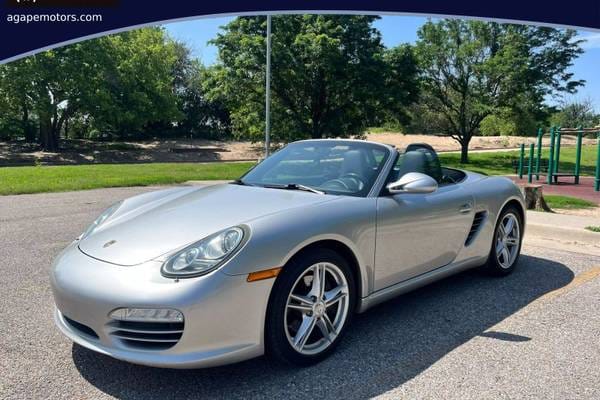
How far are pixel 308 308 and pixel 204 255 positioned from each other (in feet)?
2.43

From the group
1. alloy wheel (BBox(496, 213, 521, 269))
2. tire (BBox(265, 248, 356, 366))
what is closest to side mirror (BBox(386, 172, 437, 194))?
tire (BBox(265, 248, 356, 366))

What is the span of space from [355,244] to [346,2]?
8242 mm

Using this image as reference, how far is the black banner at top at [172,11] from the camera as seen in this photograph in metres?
8.93

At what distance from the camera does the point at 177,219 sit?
3.24 meters

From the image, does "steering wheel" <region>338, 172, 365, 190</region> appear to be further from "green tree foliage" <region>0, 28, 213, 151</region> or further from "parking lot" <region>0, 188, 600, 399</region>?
"green tree foliage" <region>0, 28, 213, 151</region>

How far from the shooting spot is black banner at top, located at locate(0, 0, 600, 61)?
29.3ft

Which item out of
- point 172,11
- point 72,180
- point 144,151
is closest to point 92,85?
point 144,151

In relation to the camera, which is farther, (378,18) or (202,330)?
(378,18)

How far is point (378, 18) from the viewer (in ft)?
89.7

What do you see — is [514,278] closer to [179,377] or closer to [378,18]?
[179,377]

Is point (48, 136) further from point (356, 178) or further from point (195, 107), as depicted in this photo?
point (356, 178)

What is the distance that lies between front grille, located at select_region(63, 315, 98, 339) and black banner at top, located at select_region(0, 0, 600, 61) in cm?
778

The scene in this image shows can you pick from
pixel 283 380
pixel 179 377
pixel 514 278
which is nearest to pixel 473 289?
pixel 514 278

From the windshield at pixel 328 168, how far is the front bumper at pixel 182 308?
4.01 ft
